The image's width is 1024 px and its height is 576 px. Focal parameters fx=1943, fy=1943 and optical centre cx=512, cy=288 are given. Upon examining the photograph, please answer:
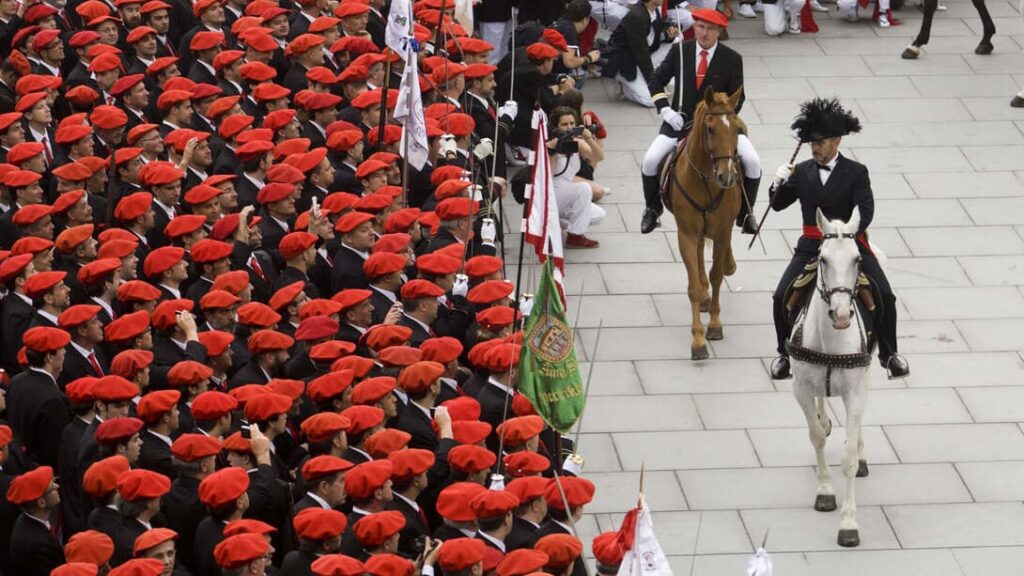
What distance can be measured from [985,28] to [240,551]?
684 inches

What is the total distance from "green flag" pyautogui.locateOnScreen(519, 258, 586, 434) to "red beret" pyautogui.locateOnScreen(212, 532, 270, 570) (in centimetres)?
219

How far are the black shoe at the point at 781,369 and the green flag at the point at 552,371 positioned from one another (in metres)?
4.49

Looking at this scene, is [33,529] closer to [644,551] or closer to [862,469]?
[644,551]

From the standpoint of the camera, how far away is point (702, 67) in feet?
64.9

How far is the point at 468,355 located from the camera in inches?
597

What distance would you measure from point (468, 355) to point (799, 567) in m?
3.09

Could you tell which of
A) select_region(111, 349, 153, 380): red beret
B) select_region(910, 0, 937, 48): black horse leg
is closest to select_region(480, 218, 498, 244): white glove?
select_region(111, 349, 153, 380): red beret

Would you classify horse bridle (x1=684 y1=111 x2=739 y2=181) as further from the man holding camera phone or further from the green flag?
the green flag

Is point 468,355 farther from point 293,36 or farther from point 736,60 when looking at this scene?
point 293,36

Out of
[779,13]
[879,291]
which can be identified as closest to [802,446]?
[879,291]

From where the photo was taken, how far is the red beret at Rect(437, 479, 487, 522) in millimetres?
12320

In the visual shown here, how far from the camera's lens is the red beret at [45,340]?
1411 centimetres

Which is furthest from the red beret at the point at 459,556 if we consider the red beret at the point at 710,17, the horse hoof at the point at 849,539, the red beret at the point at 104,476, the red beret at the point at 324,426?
the red beret at the point at 710,17

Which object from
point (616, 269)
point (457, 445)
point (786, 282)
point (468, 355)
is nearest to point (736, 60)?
point (616, 269)
